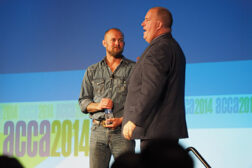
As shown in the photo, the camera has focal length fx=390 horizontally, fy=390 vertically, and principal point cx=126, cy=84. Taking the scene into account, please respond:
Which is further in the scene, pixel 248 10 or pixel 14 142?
pixel 14 142

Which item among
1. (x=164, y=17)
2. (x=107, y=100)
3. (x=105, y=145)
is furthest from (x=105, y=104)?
(x=164, y=17)

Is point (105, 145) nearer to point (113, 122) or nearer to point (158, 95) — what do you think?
point (113, 122)

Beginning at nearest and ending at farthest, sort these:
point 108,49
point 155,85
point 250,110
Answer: point 155,85 < point 108,49 < point 250,110

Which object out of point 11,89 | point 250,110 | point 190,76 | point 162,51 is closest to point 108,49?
point 162,51

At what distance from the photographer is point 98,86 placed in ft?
9.86

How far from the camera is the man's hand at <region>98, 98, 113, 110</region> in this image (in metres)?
2.83

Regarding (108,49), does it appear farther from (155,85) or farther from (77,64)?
(77,64)

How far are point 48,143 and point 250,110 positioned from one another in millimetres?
2147

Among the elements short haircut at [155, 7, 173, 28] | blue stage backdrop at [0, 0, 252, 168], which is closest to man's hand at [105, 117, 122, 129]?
short haircut at [155, 7, 173, 28]

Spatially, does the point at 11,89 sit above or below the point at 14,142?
above

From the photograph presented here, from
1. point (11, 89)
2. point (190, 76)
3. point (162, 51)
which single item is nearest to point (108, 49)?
point (162, 51)

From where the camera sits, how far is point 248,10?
3.83 metres

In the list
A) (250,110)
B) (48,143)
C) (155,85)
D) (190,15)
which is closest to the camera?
(155,85)

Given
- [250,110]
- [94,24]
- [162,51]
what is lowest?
[250,110]
